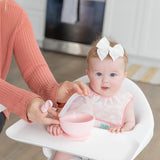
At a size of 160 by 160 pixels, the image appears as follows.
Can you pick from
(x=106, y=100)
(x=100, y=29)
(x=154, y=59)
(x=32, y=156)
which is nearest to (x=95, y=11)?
(x=100, y=29)

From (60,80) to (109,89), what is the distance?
199cm

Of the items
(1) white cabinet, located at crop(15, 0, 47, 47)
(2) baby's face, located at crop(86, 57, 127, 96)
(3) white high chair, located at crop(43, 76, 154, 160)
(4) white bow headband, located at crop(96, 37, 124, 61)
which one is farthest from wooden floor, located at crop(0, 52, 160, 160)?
(4) white bow headband, located at crop(96, 37, 124, 61)

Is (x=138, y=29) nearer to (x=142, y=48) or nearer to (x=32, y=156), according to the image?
(x=142, y=48)

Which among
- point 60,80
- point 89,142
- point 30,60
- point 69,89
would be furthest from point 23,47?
point 60,80

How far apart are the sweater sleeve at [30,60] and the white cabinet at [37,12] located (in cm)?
327

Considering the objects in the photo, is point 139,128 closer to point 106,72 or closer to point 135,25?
point 106,72

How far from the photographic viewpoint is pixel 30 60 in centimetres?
121

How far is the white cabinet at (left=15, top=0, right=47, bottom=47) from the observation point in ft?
14.5

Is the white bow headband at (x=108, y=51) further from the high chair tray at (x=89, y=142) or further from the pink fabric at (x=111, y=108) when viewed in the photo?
the high chair tray at (x=89, y=142)

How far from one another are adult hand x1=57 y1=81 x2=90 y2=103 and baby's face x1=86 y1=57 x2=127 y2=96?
0.18 metres

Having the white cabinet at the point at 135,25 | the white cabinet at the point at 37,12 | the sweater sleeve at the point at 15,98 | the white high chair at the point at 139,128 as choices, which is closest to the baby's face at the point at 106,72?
the white high chair at the point at 139,128

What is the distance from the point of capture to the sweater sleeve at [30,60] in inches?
46.6

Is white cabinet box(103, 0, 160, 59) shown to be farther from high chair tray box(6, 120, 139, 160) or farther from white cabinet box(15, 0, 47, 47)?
high chair tray box(6, 120, 139, 160)

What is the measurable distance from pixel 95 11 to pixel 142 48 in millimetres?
761
